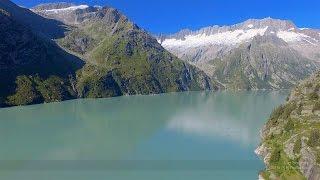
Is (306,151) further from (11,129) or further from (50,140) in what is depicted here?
(11,129)

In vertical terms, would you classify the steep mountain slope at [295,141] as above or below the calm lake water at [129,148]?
above

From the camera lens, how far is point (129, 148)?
112 m

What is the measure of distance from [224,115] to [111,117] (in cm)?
4740

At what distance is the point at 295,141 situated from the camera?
8625 centimetres

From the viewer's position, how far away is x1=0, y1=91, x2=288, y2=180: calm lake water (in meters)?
85.9

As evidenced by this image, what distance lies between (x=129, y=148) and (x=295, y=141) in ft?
136

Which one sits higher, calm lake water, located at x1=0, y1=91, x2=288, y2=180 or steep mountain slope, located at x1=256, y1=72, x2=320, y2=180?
steep mountain slope, located at x1=256, y1=72, x2=320, y2=180

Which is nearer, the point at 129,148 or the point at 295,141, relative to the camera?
the point at 295,141

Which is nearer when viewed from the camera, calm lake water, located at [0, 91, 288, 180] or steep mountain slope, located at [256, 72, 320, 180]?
steep mountain slope, located at [256, 72, 320, 180]

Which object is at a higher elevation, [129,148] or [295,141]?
[295,141]

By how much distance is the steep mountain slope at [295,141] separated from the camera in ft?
252

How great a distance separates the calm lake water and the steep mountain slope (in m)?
4.06

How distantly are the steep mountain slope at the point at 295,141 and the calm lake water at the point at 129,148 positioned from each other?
13.3ft

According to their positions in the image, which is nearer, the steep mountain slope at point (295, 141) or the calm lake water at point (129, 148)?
the steep mountain slope at point (295, 141)
